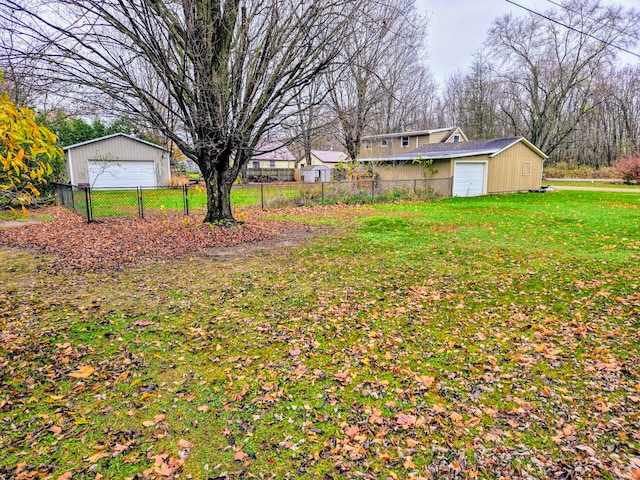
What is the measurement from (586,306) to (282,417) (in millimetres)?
4095

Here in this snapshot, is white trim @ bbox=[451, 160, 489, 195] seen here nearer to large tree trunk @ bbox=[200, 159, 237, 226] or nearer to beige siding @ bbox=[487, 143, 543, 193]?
beige siding @ bbox=[487, 143, 543, 193]

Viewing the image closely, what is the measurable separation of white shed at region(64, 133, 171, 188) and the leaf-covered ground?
18.2 metres

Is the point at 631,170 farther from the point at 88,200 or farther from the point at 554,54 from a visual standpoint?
the point at 88,200

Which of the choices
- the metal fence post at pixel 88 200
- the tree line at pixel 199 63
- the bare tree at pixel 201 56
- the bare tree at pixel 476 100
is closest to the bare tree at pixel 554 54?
the bare tree at pixel 476 100

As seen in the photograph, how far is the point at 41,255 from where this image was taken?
24.0 ft

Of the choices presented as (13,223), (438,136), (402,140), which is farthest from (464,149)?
(13,223)

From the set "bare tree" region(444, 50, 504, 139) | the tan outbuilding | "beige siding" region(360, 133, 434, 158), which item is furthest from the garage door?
"bare tree" region(444, 50, 504, 139)

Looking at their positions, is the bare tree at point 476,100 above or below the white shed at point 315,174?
above

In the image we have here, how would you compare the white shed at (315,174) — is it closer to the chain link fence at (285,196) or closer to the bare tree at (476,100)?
the bare tree at (476,100)

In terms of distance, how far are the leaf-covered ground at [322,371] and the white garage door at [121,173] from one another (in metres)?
18.1

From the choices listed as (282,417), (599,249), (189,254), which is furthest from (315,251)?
(599,249)

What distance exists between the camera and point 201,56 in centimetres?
761

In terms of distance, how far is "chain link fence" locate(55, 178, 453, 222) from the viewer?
14.5m

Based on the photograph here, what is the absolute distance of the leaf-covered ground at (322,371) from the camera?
2.31 metres
